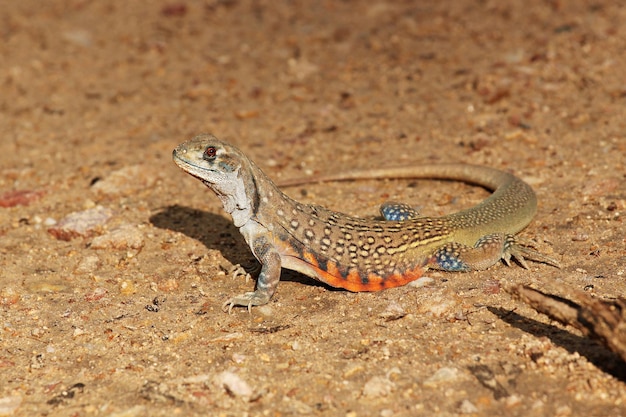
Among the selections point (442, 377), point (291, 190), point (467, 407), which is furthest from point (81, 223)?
point (467, 407)

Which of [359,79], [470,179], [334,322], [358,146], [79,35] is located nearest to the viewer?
[334,322]

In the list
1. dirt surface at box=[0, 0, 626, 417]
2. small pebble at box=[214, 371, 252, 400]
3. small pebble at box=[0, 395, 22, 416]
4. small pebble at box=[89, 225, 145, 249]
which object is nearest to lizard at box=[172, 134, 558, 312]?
dirt surface at box=[0, 0, 626, 417]

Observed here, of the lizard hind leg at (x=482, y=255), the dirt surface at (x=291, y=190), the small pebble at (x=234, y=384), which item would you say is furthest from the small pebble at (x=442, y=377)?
the lizard hind leg at (x=482, y=255)

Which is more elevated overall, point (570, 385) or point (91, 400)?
point (570, 385)

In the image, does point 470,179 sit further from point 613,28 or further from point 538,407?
point 613,28

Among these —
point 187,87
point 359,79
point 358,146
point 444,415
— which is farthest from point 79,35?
point 444,415

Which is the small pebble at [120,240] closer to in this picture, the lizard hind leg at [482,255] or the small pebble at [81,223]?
the small pebble at [81,223]
